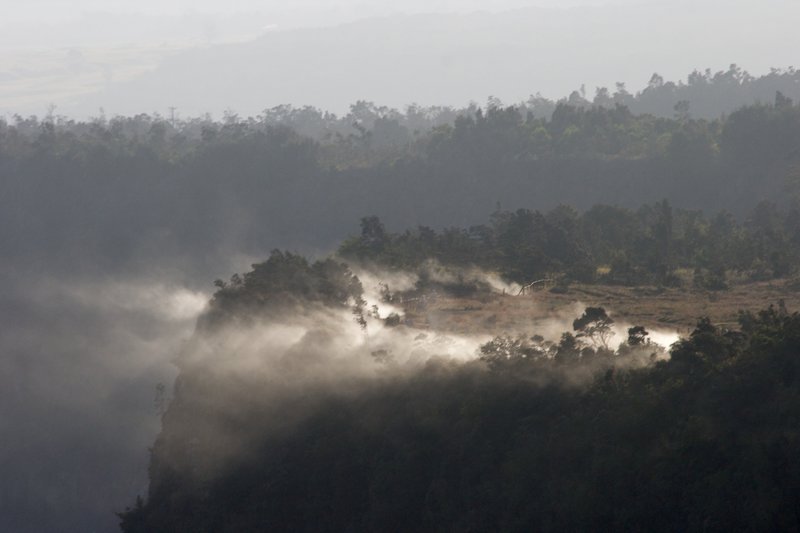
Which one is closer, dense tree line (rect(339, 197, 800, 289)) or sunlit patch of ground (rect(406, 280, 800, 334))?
sunlit patch of ground (rect(406, 280, 800, 334))

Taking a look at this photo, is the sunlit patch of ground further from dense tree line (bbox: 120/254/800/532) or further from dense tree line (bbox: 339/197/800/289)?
dense tree line (bbox: 120/254/800/532)

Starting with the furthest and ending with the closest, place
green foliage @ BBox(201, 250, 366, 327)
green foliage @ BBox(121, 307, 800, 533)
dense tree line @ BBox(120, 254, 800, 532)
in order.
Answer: green foliage @ BBox(201, 250, 366, 327), dense tree line @ BBox(120, 254, 800, 532), green foliage @ BBox(121, 307, 800, 533)

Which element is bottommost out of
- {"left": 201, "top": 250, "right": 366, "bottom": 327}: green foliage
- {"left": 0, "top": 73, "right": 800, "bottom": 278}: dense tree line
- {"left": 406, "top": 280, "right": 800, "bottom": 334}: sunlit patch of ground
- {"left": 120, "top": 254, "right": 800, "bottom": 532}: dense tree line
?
{"left": 120, "top": 254, "right": 800, "bottom": 532}: dense tree line

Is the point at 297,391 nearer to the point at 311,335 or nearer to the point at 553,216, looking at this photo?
the point at 311,335

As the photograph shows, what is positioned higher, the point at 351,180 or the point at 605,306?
the point at 351,180

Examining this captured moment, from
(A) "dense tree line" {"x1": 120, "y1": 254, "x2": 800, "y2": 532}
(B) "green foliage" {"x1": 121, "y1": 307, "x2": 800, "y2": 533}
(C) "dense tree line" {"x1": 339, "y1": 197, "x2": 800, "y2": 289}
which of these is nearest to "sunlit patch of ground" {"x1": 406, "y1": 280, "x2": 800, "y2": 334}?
(C) "dense tree line" {"x1": 339, "y1": 197, "x2": 800, "y2": 289}

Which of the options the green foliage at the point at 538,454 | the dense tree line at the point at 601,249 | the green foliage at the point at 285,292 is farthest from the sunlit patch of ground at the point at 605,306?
the green foliage at the point at 538,454

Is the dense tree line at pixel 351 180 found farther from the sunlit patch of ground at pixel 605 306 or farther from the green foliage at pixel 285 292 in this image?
the green foliage at pixel 285 292

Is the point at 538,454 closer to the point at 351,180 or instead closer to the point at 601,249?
the point at 601,249

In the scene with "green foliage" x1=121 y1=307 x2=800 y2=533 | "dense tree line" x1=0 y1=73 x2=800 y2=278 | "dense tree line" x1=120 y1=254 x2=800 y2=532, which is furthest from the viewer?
"dense tree line" x1=0 y1=73 x2=800 y2=278

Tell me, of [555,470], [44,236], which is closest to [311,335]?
[555,470]

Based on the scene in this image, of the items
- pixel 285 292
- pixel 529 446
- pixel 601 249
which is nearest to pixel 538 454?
pixel 529 446

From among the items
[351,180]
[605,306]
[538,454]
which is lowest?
[538,454]

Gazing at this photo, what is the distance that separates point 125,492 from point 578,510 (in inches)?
1841
